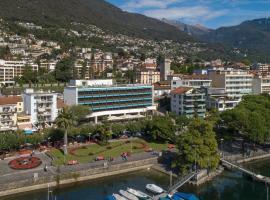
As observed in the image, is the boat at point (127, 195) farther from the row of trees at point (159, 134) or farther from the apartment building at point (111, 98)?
the apartment building at point (111, 98)

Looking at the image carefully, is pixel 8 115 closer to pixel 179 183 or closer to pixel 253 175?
pixel 179 183

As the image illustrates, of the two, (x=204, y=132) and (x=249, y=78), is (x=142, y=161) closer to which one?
(x=204, y=132)

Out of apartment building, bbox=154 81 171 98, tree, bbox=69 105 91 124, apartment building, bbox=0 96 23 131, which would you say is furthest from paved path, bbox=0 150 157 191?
apartment building, bbox=154 81 171 98

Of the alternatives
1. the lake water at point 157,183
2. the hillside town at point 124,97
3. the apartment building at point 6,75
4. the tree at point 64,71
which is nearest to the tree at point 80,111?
the hillside town at point 124,97

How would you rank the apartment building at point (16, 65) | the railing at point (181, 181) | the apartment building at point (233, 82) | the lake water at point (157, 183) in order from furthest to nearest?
the apartment building at point (16, 65), the apartment building at point (233, 82), the lake water at point (157, 183), the railing at point (181, 181)

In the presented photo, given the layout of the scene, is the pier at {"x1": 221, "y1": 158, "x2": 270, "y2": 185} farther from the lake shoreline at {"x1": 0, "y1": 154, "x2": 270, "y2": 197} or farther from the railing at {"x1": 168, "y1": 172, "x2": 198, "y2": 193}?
the railing at {"x1": 168, "y1": 172, "x2": 198, "y2": 193}

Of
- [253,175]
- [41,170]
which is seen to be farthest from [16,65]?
[253,175]
